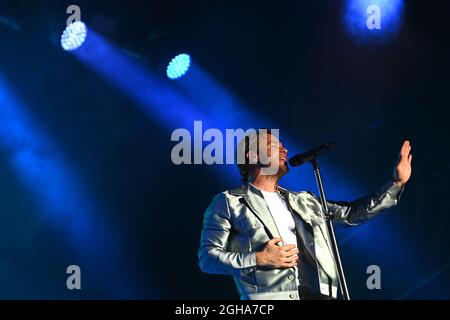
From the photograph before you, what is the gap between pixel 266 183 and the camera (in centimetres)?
376

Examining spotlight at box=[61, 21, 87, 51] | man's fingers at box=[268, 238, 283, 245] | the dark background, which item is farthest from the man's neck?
spotlight at box=[61, 21, 87, 51]

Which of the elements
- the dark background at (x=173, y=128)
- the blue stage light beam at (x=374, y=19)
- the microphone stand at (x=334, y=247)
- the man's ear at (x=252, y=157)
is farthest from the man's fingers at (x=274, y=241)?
the blue stage light beam at (x=374, y=19)

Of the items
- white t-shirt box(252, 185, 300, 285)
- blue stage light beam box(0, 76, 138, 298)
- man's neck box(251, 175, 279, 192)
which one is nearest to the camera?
white t-shirt box(252, 185, 300, 285)

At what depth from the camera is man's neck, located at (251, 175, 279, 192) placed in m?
3.76

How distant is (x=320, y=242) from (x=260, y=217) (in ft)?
1.27

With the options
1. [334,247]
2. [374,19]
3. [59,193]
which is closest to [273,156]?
[334,247]

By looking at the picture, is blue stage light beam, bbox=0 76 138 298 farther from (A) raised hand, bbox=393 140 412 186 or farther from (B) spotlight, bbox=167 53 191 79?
(A) raised hand, bbox=393 140 412 186

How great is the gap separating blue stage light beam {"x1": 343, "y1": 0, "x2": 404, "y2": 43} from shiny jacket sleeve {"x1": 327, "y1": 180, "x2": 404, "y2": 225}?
243 cm

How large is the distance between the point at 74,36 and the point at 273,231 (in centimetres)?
334

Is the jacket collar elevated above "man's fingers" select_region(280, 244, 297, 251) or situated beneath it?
elevated above

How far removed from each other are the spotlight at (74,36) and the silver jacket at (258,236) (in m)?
2.93

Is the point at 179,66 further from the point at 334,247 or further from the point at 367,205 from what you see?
the point at 334,247

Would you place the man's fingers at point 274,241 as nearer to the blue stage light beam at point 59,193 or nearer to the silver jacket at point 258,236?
the silver jacket at point 258,236
